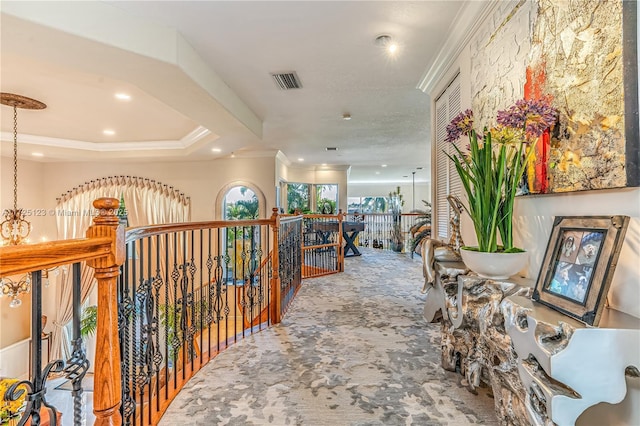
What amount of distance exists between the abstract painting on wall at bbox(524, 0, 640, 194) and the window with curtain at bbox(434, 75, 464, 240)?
99 cm

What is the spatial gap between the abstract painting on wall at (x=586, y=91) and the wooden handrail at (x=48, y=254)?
1.74 meters

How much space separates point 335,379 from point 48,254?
5.48ft

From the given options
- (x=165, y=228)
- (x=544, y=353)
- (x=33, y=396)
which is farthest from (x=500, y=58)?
(x=33, y=396)

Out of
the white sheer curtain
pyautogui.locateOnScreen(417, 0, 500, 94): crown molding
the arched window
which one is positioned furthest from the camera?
the arched window

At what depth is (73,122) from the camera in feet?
14.2

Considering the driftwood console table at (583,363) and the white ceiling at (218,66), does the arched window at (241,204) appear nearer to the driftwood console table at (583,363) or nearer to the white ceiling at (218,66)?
the white ceiling at (218,66)

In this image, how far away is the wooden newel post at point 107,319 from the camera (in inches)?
41.9

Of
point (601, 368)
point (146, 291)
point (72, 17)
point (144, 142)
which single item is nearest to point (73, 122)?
point (144, 142)

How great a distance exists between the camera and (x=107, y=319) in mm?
1089

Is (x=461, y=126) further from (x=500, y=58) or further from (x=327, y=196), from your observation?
(x=327, y=196)

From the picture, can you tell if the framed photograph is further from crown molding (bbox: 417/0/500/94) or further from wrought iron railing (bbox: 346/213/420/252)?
wrought iron railing (bbox: 346/213/420/252)

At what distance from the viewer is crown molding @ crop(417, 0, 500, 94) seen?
188 centimetres

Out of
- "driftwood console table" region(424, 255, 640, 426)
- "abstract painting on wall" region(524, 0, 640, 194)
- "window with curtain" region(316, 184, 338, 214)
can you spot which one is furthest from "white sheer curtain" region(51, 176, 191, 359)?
"abstract painting on wall" region(524, 0, 640, 194)

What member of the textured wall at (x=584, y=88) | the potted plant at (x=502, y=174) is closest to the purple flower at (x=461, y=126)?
the potted plant at (x=502, y=174)
